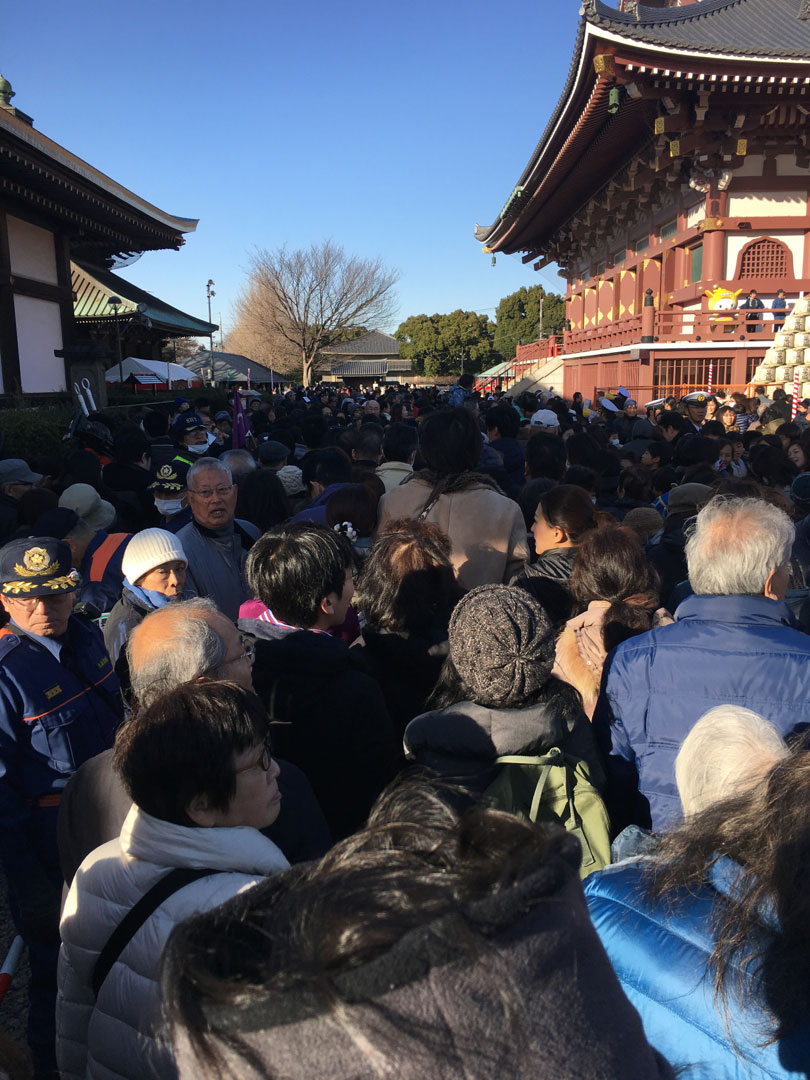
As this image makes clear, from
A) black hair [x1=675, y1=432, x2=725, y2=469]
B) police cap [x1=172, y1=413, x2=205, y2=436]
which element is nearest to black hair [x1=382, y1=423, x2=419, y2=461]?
black hair [x1=675, y1=432, x2=725, y2=469]

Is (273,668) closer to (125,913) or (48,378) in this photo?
(125,913)

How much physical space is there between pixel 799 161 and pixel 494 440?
12.6 meters

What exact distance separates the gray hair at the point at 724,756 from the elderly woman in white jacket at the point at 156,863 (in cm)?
73

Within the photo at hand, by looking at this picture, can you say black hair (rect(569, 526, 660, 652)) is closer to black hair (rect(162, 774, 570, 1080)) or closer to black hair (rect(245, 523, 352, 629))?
black hair (rect(245, 523, 352, 629))

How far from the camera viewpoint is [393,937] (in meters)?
0.61

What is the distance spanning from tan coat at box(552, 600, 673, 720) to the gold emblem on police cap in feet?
5.43

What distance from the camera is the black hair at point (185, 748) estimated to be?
1.30 metres

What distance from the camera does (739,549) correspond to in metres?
1.97

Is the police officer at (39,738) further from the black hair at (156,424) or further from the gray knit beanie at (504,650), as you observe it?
the black hair at (156,424)

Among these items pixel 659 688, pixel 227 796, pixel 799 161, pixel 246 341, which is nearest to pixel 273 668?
pixel 227 796

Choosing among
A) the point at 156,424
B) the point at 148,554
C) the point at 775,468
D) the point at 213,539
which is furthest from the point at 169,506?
the point at 156,424

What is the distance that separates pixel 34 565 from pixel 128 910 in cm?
141

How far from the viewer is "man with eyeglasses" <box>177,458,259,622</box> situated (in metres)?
3.36

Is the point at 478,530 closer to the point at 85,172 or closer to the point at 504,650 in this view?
the point at 504,650
